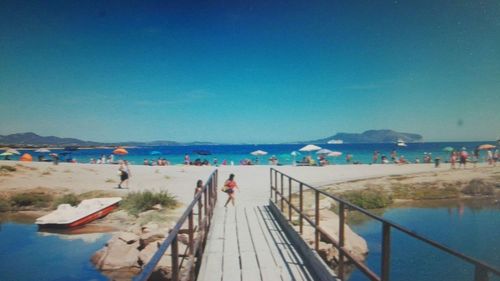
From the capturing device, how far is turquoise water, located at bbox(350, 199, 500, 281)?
36.9 feet

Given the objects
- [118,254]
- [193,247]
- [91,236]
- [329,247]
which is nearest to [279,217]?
[329,247]

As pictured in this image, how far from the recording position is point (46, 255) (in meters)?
12.7

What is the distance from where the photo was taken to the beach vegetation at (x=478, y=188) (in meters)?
24.0

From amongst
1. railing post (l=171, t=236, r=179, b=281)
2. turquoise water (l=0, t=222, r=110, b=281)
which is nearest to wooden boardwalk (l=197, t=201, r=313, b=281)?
railing post (l=171, t=236, r=179, b=281)

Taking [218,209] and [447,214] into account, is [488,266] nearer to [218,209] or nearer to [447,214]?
[218,209]

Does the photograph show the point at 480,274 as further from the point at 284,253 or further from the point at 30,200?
the point at 30,200

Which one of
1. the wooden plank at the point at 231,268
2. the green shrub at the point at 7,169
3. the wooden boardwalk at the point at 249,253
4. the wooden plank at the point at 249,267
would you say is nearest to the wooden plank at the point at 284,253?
the wooden boardwalk at the point at 249,253

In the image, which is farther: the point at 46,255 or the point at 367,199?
the point at 367,199

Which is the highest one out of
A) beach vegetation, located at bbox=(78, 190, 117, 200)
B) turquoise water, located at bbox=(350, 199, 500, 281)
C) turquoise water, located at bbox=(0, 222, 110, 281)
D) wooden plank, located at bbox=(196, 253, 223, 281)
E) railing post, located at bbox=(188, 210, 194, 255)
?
railing post, located at bbox=(188, 210, 194, 255)

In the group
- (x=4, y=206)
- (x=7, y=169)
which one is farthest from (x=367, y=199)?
(x=7, y=169)

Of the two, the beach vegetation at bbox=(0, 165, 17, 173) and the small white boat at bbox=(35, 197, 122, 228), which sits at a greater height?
the beach vegetation at bbox=(0, 165, 17, 173)

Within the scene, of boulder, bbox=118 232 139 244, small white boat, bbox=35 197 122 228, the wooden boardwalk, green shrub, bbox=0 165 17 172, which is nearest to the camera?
the wooden boardwalk

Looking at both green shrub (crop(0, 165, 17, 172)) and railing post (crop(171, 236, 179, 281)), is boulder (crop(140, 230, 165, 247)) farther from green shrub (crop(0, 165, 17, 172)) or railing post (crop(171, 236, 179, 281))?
green shrub (crop(0, 165, 17, 172))

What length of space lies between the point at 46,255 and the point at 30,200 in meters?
9.11
